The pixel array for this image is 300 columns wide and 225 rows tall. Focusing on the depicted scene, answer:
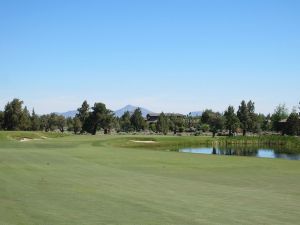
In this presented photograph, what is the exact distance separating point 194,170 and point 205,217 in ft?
54.0

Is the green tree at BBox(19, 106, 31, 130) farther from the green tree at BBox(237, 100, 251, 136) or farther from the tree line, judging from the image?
the green tree at BBox(237, 100, 251, 136)

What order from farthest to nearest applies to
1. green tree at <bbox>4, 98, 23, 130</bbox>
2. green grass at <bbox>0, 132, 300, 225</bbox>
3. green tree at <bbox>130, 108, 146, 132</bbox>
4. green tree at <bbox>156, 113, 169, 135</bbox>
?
green tree at <bbox>130, 108, 146, 132</bbox> → green tree at <bbox>156, 113, 169, 135</bbox> → green tree at <bbox>4, 98, 23, 130</bbox> → green grass at <bbox>0, 132, 300, 225</bbox>

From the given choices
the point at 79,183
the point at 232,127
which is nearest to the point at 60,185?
the point at 79,183

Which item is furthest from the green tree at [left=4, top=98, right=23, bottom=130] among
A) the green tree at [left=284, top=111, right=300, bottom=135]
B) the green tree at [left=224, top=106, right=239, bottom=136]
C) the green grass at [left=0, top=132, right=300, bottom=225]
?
the green grass at [left=0, top=132, right=300, bottom=225]

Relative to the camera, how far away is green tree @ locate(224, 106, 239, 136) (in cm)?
16175

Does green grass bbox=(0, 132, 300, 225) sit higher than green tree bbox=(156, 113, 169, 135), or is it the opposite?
green tree bbox=(156, 113, 169, 135)

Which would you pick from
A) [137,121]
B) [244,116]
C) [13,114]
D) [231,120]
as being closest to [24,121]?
[13,114]

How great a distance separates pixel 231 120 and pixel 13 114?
251 ft

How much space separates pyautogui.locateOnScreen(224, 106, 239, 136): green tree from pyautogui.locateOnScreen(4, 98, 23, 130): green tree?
7428 centimetres

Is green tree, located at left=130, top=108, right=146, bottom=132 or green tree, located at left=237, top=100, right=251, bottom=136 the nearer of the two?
green tree, located at left=237, top=100, right=251, bottom=136

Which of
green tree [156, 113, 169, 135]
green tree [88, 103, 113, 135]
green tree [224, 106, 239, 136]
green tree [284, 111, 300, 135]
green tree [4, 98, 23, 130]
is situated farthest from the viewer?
green tree [156, 113, 169, 135]

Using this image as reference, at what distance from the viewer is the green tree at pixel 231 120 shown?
162m

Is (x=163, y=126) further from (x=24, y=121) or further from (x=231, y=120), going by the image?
(x=24, y=121)

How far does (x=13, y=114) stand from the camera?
134000mm
